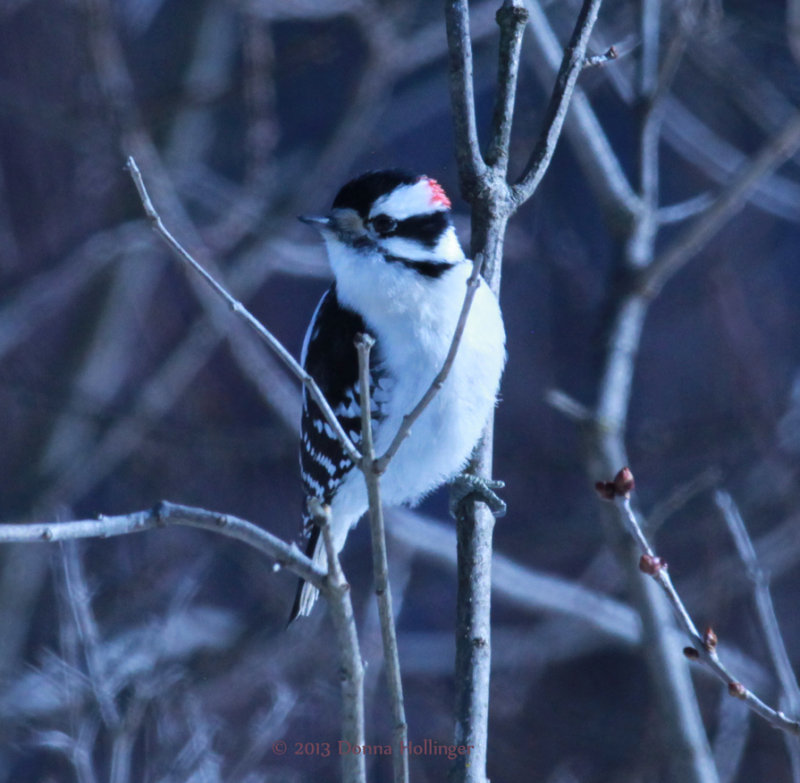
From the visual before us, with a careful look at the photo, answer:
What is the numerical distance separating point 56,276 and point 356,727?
5.79m

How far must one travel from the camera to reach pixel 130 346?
8250 mm

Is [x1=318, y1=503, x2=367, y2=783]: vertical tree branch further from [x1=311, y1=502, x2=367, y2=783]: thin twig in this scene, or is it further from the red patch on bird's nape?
the red patch on bird's nape

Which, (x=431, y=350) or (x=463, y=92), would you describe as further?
(x=431, y=350)

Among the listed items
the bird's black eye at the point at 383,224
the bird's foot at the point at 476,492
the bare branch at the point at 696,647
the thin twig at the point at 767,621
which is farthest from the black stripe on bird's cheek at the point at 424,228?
the bare branch at the point at 696,647

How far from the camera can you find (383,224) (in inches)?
133

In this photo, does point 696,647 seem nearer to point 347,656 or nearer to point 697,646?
point 697,646

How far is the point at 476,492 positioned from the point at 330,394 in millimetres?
707

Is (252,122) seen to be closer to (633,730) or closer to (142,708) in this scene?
(142,708)

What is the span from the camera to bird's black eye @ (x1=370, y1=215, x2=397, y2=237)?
132 inches

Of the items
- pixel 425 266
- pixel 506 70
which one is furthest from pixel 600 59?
pixel 425 266

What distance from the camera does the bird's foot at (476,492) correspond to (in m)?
3.13

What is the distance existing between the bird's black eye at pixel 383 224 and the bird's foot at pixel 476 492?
0.79m

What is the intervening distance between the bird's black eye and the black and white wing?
0.28m

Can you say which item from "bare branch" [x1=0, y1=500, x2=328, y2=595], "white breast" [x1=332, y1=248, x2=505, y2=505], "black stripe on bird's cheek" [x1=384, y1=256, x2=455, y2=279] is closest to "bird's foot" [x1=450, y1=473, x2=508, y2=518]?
"white breast" [x1=332, y1=248, x2=505, y2=505]
